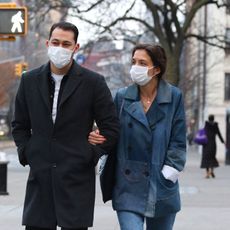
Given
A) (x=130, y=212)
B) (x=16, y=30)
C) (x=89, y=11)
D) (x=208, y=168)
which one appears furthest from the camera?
(x=89, y=11)

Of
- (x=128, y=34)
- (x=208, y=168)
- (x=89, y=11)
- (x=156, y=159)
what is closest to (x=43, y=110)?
(x=156, y=159)

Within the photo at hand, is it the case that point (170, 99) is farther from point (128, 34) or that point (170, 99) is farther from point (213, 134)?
point (128, 34)

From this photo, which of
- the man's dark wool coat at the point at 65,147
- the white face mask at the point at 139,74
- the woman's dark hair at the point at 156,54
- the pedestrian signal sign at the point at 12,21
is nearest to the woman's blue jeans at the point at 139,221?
the man's dark wool coat at the point at 65,147

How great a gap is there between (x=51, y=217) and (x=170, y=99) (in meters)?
1.16

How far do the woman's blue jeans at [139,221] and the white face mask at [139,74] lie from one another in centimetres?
89

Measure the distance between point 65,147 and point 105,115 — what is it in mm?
349

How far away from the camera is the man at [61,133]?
4.41m

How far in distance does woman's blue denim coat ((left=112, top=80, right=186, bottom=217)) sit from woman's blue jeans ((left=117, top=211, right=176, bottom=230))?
0.04 metres

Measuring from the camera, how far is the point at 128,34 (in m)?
27.9

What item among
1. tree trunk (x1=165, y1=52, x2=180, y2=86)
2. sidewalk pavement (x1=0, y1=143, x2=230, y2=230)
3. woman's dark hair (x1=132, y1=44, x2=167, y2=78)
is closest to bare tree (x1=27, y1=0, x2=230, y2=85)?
tree trunk (x1=165, y1=52, x2=180, y2=86)

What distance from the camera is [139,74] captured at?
15.7ft

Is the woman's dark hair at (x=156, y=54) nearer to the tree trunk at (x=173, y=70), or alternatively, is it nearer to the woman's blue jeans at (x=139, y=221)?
the woman's blue jeans at (x=139, y=221)

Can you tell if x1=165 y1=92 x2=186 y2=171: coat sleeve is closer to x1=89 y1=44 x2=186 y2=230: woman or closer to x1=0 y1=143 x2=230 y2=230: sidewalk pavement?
x1=89 y1=44 x2=186 y2=230: woman

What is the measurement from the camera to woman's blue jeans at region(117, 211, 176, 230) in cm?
470
